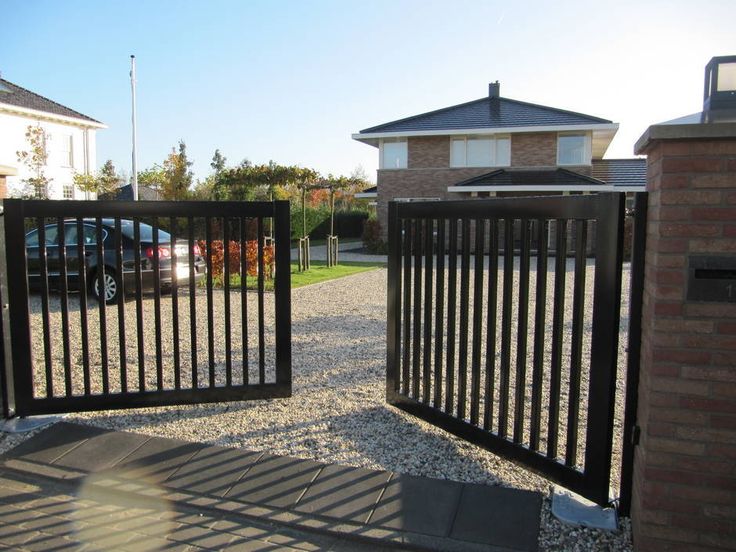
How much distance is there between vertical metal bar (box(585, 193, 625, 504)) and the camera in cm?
265

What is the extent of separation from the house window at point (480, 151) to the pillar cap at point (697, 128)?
81.5ft

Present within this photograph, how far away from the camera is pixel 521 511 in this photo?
284 centimetres

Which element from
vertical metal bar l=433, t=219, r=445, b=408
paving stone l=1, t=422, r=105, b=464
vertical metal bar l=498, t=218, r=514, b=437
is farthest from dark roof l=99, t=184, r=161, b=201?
vertical metal bar l=498, t=218, r=514, b=437

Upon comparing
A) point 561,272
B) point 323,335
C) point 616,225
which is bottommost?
point 323,335

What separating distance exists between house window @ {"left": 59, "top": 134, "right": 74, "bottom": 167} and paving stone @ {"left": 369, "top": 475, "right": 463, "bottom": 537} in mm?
34439

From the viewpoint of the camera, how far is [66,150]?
3262 cm

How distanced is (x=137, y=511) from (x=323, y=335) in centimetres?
439

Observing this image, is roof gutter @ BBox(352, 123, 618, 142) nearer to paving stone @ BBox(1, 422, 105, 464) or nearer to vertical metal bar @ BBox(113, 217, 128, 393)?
vertical metal bar @ BBox(113, 217, 128, 393)

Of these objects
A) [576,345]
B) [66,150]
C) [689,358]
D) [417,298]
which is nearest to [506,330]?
[576,345]

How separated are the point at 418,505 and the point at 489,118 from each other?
2601 cm

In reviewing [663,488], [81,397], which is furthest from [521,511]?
[81,397]

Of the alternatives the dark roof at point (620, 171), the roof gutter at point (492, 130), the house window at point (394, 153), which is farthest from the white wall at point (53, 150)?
the dark roof at point (620, 171)

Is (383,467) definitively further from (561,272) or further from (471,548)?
(561,272)

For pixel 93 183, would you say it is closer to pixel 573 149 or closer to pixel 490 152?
pixel 490 152
